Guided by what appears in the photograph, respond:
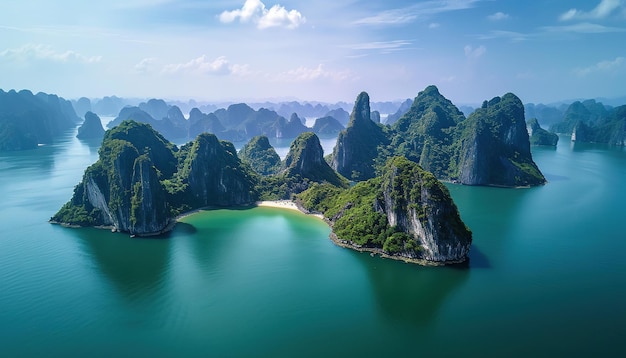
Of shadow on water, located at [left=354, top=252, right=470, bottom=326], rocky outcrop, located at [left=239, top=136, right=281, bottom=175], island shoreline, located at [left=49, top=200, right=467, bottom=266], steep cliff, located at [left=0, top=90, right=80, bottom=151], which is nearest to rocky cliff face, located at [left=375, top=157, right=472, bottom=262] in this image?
island shoreline, located at [left=49, top=200, right=467, bottom=266]

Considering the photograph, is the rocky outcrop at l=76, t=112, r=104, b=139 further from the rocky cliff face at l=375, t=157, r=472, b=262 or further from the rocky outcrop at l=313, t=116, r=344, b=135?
the rocky cliff face at l=375, t=157, r=472, b=262

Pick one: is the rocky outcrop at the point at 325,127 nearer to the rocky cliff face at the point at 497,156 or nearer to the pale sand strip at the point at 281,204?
the rocky cliff face at the point at 497,156

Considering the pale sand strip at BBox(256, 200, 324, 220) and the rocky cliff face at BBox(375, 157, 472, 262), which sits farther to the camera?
the pale sand strip at BBox(256, 200, 324, 220)

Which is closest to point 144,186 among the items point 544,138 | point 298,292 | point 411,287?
point 298,292

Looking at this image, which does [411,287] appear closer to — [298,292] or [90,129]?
[298,292]

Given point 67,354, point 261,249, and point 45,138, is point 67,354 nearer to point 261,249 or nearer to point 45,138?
point 261,249

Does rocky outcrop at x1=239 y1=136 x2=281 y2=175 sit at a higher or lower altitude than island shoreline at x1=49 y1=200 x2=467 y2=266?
higher
